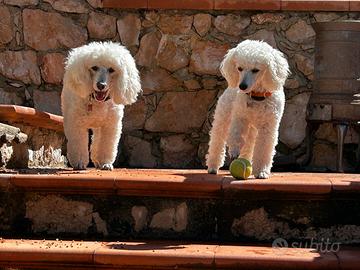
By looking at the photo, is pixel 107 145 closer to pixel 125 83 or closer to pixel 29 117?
pixel 125 83

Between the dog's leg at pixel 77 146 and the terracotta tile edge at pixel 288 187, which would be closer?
the terracotta tile edge at pixel 288 187

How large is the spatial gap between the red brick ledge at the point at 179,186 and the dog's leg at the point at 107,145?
1060mm

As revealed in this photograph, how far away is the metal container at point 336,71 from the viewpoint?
22.4 ft

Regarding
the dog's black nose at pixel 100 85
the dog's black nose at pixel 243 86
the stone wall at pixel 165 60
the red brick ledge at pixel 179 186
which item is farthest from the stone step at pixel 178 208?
the stone wall at pixel 165 60

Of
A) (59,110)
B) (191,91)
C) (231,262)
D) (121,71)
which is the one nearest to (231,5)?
(191,91)

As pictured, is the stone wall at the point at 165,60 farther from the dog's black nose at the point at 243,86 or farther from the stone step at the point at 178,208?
the stone step at the point at 178,208

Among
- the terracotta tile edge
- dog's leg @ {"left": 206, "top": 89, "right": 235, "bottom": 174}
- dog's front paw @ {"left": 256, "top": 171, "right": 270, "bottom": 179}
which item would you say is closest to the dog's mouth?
dog's leg @ {"left": 206, "top": 89, "right": 235, "bottom": 174}

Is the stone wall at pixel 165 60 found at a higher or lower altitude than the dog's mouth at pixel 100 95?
higher

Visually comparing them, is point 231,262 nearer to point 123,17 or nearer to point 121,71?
point 121,71

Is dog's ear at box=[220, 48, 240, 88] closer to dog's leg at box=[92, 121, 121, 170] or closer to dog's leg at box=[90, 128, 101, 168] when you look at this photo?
dog's leg at box=[92, 121, 121, 170]

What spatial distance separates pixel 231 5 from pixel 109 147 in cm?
238

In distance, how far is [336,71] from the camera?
22.7ft

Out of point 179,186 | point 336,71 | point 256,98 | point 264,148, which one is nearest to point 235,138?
point 264,148

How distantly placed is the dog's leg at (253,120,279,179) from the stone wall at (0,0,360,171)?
2530mm
